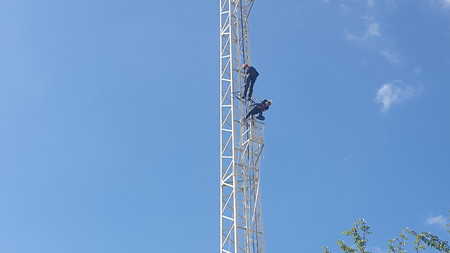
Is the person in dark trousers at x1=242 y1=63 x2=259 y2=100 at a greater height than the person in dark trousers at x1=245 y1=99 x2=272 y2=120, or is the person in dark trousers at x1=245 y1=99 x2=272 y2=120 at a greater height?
the person in dark trousers at x1=242 y1=63 x2=259 y2=100

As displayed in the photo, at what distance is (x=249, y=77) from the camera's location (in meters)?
36.5

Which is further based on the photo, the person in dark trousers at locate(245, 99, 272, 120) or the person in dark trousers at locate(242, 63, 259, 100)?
the person in dark trousers at locate(242, 63, 259, 100)

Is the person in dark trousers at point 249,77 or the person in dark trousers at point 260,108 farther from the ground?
the person in dark trousers at point 249,77

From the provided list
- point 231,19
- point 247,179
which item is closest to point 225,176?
point 247,179

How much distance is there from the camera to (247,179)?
114 feet

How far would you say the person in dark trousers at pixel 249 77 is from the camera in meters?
36.5

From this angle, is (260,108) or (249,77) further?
(249,77)

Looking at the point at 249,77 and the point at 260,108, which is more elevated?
the point at 249,77

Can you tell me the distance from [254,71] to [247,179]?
525 centimetres

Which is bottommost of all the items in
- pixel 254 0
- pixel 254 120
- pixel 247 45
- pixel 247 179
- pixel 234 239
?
pixel 234 239

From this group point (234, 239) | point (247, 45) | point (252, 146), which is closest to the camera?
point (234, 239)

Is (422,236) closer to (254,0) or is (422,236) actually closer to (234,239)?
(234,239)

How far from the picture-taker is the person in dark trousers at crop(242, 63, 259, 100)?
36.5 meters

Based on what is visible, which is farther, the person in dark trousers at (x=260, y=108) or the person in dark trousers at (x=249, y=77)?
the person in dark trousers at (x=249, y=77)
